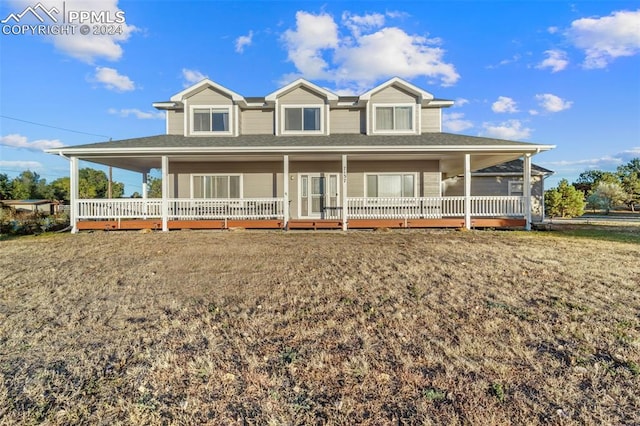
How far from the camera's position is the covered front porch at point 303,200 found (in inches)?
479

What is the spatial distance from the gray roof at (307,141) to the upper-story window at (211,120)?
1.83 feet

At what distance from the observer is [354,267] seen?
20.9 feet

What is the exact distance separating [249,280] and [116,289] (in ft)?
6.97

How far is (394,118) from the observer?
1405 centimetres

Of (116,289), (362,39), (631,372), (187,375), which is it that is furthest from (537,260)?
(362,39)

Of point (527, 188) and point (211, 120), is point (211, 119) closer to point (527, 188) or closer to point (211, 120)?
point (211, 120)

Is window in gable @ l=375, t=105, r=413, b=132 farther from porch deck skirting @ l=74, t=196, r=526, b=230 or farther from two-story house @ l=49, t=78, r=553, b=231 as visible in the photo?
porch deck skirting @ l=74, t=196, r=526, b=230

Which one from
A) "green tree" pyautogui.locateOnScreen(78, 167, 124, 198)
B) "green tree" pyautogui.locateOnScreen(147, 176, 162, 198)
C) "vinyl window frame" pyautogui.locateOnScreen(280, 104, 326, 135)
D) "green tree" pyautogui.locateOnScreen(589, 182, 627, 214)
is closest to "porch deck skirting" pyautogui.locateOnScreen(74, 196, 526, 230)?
"vinyl window frame" pyautogui.locateOnScreen(280, 104, 326, 135)

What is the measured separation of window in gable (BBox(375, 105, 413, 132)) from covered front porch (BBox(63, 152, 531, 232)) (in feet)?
4.63

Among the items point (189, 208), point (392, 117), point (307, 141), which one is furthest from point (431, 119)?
point (189, 208)

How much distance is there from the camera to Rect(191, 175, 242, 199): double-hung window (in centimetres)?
1441

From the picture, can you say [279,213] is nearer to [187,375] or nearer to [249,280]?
[249,280]

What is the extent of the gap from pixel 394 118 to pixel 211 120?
776 centimetres

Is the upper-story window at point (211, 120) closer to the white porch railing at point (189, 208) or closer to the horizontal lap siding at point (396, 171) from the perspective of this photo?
the white porch railing at point (189, 208)
